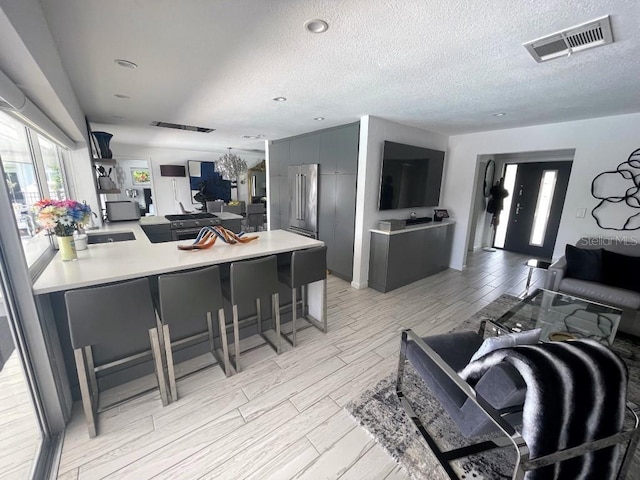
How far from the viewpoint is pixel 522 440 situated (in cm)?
97

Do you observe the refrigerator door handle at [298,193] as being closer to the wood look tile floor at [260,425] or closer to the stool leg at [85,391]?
the wood look tile floor at [260,425]

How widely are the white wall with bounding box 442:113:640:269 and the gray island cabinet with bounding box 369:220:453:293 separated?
29.1 inches

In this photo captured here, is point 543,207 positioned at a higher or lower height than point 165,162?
lower

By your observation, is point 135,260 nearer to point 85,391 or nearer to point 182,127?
point 85,391

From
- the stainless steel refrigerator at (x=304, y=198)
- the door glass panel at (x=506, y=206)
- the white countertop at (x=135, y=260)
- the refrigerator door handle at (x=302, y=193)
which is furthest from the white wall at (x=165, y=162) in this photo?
the door glass panel at (x=506, y=206)

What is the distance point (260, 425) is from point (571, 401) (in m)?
1.63

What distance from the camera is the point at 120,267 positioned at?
5.74 ft

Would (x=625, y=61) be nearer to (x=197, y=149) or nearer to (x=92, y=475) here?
(x=92, y=475)

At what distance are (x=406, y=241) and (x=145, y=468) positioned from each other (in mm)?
3504

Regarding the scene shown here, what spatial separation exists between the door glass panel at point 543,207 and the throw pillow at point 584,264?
9.35ft

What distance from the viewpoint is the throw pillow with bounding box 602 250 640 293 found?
2795 mm

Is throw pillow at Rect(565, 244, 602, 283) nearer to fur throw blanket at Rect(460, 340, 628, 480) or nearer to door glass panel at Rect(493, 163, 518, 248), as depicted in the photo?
fur throw blanket at Rect(460, 340, 628, 480)

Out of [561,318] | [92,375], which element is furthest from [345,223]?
[92,375]

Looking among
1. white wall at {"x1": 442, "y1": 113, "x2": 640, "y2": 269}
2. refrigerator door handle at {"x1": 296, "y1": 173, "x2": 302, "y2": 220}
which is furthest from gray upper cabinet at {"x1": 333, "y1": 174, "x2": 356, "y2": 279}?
white wall at {"x1": 442, "y1": 113, "x2": 640, "y2": 269}
